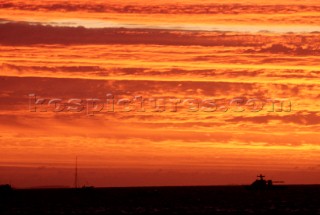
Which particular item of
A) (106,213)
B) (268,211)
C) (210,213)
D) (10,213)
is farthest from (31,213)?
(268,211)

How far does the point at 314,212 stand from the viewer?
7190 inches

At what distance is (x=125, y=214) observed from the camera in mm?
178625

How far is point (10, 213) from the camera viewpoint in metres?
179

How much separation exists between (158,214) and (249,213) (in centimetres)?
1991

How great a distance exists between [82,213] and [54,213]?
19.7ft

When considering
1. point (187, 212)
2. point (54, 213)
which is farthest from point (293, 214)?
point (54, 213)

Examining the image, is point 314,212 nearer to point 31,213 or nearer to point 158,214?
point 158,214

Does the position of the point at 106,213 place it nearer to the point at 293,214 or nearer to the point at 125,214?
the point at 125,214

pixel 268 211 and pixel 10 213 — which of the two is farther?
pixel 268 211

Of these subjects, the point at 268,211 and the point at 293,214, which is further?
the point at 268,211

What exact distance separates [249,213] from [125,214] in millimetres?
26625

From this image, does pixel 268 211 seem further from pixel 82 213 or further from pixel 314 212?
pixel 82 213

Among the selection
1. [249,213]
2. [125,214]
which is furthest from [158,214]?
[249,213]

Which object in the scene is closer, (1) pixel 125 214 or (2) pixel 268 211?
(1) pixel 125 214
